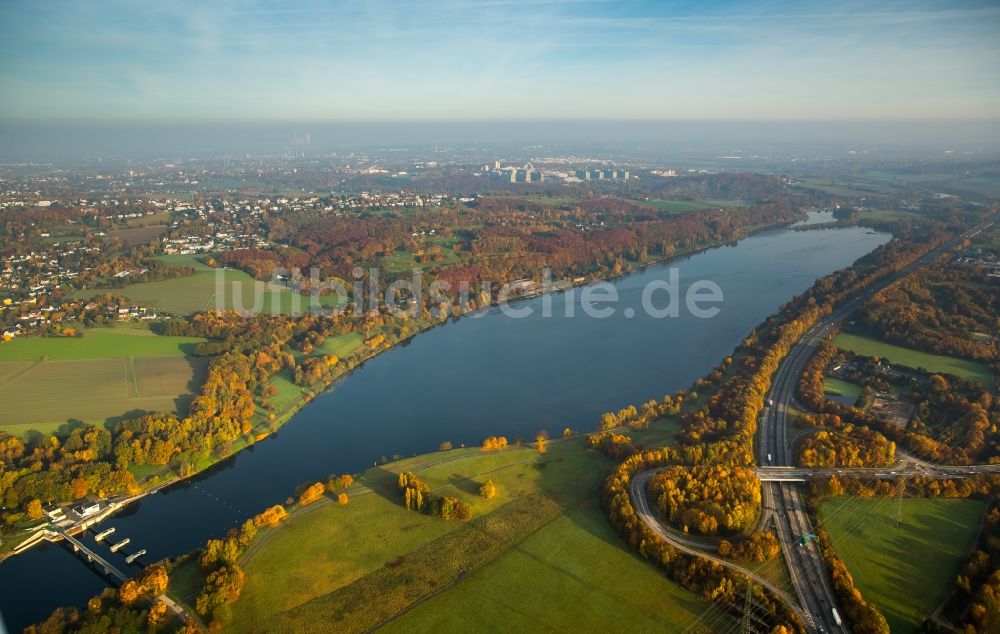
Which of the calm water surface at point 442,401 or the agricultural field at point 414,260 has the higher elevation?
the agricultural field at point 414,260

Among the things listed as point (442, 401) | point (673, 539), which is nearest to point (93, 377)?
point (442, 401)

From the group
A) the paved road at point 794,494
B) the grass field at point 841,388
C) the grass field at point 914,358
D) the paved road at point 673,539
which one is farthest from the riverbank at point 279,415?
the grass field at point 914,358

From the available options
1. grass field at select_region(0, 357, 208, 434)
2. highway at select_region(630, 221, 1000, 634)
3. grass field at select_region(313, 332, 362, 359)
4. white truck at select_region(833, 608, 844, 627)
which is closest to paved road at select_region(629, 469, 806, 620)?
highway at select_region(630, 221, 1000, 634)

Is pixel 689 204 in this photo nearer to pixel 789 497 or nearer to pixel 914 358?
pixel 914 358

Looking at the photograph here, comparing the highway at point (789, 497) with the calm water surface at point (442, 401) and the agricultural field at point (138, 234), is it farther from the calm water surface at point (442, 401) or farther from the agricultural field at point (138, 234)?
the agricultural field at point (138, 234)

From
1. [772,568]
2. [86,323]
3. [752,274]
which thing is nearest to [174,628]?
[772,568]
